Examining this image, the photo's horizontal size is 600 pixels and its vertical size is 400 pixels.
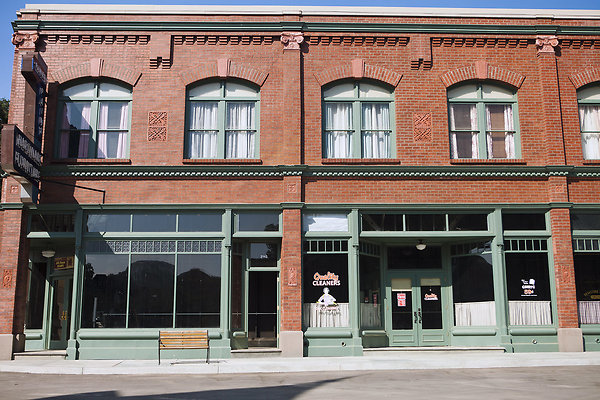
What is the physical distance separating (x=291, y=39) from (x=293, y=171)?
3.92 metres

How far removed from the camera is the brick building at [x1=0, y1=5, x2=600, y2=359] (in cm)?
1727

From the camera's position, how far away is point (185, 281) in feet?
56.6

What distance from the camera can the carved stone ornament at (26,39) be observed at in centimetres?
1800

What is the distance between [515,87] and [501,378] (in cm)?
926

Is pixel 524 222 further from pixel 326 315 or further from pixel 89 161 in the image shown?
pixel 89 161

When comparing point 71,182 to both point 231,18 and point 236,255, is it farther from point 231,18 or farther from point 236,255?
point 231,18

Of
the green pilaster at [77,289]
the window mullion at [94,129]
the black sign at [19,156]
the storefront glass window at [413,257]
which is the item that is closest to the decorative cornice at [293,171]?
the window mullion at [94,129]

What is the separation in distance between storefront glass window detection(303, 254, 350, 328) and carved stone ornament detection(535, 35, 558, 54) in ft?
27.9

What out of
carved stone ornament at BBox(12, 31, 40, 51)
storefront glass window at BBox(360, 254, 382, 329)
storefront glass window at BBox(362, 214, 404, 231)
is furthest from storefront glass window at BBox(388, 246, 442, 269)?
carved stone ornament at BBox(12, 31, 40, 51)

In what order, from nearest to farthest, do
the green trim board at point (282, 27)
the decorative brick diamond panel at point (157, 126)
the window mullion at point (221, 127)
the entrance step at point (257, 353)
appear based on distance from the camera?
the entrance step at point (257, 353) → the decorative brick diamond panel at point (157, 126) → the window mullion at point (221, 127) → the green trim board at point (282, 27)

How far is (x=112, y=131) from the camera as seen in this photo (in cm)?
1806

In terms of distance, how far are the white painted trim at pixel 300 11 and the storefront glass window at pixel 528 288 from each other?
7201mm

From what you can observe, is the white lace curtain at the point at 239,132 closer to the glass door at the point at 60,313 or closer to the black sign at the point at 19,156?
the black sign at the point at 19,156

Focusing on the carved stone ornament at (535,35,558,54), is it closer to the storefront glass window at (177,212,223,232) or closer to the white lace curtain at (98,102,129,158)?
the storefront glass window at (177,212,223,232)
